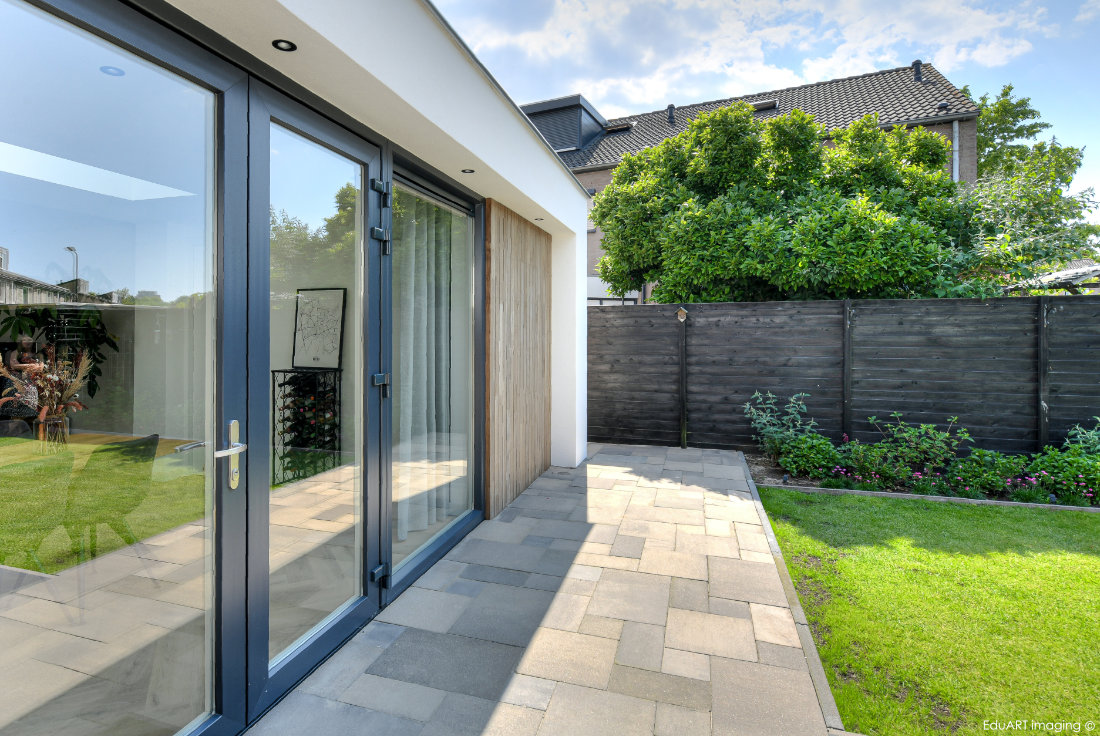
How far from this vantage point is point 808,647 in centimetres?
226

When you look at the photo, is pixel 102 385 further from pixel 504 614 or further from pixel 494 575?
pixel 494 575

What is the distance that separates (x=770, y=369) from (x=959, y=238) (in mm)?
2764

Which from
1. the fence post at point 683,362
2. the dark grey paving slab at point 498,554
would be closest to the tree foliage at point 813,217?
the fence post at point 683,362

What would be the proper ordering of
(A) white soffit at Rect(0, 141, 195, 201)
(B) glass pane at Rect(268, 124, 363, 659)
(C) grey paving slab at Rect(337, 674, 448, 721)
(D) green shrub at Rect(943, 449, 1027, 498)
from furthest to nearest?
(D) green shrub at Rect(943, 449, 1027, 498), (B) glass pane at Rect(268, 124, 363, 659), (C) grey paving slab at Rect(337, 674, 448, 721), (A) white soffit at Rect(0, 141, 195, 201)

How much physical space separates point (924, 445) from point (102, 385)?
5.63 metres

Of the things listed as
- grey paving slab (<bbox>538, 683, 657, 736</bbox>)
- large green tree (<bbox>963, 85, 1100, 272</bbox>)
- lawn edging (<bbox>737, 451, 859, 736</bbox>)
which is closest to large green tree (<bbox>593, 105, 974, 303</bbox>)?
large green tree (<bbox>963, 85, 1100, 272</bbox>)

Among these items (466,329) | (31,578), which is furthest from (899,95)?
(31,578)

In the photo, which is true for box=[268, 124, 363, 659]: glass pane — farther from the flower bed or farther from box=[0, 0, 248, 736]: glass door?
the flower bed

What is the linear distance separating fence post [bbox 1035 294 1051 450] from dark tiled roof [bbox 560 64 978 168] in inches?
277

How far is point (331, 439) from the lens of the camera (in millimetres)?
2299

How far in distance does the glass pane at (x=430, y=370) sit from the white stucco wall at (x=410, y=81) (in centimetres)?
36

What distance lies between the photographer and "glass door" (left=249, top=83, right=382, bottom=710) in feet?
6.04

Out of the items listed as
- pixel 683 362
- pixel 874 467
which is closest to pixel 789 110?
pixel 683 362

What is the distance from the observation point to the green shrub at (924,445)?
4762 mm
